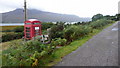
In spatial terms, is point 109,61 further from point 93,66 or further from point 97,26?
point 97,26

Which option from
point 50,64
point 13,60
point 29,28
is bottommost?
point 50,64

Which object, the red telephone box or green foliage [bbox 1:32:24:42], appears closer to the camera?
the red telephone box

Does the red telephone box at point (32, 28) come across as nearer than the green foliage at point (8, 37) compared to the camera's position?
Yes

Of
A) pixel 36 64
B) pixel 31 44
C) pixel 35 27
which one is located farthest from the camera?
pixel 35 27

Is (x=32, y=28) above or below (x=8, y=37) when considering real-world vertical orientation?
above

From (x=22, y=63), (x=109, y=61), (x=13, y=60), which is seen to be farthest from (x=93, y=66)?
(x=13, y=60)

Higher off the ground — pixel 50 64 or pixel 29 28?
pixel 29 28

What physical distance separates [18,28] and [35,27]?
6525mm

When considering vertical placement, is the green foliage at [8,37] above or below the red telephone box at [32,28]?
below

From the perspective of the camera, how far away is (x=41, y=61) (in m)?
3.58

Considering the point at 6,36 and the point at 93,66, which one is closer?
the point at 93,66

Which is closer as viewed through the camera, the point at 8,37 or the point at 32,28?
the point at 32,28

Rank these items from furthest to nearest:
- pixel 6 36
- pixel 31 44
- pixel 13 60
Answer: pixel 6 36
pixel 31 44
pixel 13 60

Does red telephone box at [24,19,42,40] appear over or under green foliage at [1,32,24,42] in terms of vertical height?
over
